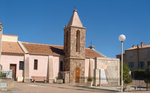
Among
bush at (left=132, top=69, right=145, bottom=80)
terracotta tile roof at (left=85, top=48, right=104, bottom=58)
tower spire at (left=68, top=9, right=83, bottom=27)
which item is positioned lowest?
bush at (left=132, top=69, right=145, bottom=80)

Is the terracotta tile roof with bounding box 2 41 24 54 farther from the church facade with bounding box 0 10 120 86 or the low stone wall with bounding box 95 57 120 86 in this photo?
the low stone wall with bounding box 95 57 120 86

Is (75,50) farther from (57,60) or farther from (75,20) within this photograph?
(75,20)

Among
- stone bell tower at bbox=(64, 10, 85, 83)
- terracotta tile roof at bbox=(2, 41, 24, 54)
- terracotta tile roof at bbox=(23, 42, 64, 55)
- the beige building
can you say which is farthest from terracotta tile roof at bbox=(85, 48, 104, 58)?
the beige building

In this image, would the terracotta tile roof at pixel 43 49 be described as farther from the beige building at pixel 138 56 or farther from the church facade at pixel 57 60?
the beige building at pixel 138 56

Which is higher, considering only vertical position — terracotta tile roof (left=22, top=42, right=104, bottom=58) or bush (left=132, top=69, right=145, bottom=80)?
terracotta tile roof (left=22, top=42, right=104, bottom=58)

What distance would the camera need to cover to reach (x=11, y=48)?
125ft

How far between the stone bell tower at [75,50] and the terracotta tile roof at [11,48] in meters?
8.22

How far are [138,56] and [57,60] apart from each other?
109ft

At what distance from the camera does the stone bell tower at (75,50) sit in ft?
131

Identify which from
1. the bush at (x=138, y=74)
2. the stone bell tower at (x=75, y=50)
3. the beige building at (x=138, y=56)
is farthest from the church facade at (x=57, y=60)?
the beige building at (x=138, y=56)

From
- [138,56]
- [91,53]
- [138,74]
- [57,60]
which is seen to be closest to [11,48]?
[57,60]

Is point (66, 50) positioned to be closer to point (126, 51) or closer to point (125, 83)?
point (125, 83)

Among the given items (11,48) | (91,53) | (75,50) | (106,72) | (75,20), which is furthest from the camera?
(91,53)

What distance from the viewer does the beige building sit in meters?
63.5
